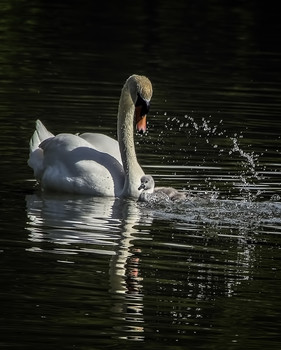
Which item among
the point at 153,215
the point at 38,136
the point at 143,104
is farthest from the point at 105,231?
the point at 38,136

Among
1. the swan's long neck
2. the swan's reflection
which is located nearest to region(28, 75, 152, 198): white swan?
the swan's long neck

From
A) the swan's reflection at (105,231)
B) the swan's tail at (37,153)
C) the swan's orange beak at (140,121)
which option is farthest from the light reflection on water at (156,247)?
the swan's orange beak at (140,121)

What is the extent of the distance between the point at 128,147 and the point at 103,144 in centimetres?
37

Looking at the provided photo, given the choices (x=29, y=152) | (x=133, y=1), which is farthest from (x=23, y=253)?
(x=133, y=1)

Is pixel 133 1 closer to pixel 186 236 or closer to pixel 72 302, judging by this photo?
pixel 186 236

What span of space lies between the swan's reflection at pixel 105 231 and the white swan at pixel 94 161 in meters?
0.14

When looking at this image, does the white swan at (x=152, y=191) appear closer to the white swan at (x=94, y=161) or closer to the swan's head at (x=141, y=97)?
the white swan at (x=94, y=161)

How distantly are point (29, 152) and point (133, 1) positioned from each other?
1860cm

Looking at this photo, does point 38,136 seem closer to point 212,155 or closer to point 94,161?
point 94,161

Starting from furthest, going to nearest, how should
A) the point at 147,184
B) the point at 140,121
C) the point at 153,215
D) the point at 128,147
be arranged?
the point at 128,147
the point at 140,121
the point at 147,184
the point at 153,215

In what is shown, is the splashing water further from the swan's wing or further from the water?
the swan's wing

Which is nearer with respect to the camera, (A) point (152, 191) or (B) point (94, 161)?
(A) point (152, 191)

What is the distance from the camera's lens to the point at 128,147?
13492 mm

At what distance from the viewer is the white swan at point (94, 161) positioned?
12938 mm
